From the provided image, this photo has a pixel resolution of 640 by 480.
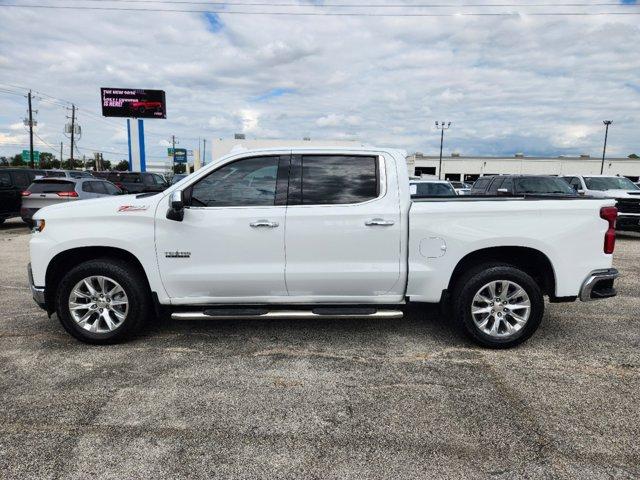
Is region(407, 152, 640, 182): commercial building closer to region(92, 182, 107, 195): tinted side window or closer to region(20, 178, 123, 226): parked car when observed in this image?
region(92, 182, 107, 195): tinted side window

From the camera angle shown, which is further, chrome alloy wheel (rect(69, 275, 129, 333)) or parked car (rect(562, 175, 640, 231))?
parked car (rect(562, 175, 640, 231))

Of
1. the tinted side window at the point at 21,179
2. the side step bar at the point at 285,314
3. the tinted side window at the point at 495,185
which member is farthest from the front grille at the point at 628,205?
the tinted side window at the point at 21,179

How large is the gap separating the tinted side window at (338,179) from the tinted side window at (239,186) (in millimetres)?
332

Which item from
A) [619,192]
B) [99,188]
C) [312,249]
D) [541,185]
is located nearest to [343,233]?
[312,249]

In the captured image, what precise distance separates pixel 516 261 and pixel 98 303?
408cm

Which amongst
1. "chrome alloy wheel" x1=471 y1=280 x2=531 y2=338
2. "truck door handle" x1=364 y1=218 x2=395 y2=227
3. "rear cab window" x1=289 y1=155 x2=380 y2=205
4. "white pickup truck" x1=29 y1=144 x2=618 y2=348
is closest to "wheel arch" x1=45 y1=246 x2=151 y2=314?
"white pickup truck" x1=29 y1=144 x2=618 y2=348

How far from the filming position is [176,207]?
13.5 ft

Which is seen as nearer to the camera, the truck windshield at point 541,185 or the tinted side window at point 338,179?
the tinted side window at point 338,179

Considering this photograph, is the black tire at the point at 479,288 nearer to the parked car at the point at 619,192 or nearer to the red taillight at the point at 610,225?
the red taillight at the point at 610,225

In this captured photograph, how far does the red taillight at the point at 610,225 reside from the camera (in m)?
4.20

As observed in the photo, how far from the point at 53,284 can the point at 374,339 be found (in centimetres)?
321

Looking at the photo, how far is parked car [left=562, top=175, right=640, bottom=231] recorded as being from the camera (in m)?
12.0

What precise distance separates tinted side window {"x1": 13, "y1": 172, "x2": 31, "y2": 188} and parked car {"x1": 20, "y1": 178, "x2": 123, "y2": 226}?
1.52 metres

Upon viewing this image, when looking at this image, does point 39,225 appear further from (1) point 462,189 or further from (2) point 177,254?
(1) point 462,189
